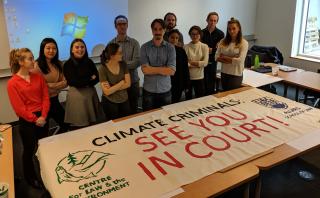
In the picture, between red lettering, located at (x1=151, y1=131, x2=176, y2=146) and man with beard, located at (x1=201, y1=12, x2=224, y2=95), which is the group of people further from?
red lettering, located at (x1=151, y1=131, x2=176, y2=146)

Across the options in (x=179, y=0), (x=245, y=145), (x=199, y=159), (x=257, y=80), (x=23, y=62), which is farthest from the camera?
(x=179, y=0)

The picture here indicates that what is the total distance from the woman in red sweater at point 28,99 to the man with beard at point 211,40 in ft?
7.51

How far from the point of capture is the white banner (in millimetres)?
1741

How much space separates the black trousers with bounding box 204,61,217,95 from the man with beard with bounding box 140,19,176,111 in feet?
3.94

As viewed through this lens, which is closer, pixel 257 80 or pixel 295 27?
pixel 257 80

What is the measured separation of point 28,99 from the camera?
97.0 inches

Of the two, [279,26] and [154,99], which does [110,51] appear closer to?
[154,99]

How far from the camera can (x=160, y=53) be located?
9.86ft

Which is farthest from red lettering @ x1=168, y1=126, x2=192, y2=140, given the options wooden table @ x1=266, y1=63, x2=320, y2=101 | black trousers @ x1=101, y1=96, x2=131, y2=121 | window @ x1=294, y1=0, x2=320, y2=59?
window @ x1=294, y1=0, x2=320, y2=59

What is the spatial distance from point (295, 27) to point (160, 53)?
3.86 metres

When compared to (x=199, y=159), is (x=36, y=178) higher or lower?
lower

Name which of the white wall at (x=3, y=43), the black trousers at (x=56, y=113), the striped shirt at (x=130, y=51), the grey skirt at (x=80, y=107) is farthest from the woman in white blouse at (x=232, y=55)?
the white wall at (x=3, y=43)

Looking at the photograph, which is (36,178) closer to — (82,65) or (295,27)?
(82,65)

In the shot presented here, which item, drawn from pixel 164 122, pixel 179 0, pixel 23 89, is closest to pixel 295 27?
pixel 179 0
